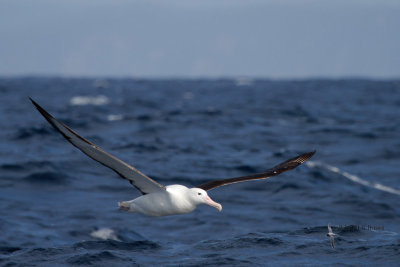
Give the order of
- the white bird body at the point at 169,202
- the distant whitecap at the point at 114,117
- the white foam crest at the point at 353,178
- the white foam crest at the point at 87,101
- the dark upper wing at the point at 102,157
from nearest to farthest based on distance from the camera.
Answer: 1. the dark upper wing at the point at 102,157
2. the white bird body at the point at 169,202
3. the white foam crest at the point at 353,178
4. the distant whitecap at the point at 114,117
5. the white foam crest at the point at 87,101

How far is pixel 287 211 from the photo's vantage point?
13.0 m

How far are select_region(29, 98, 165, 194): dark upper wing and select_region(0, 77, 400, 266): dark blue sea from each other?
1249 millimetres

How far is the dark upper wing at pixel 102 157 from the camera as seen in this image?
6.61 m

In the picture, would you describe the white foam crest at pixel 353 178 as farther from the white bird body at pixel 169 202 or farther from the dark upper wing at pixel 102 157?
the dark upper wing at pixel 102 157

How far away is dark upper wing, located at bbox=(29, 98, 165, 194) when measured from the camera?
6.61 metres

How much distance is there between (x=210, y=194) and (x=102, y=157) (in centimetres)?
714

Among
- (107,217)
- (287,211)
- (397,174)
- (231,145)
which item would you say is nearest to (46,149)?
(231,145)

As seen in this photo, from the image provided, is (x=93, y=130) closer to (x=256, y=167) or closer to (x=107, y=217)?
(x=256, y=167)

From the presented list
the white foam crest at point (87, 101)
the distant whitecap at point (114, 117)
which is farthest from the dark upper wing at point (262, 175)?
the white foam crest at point (87, 101)

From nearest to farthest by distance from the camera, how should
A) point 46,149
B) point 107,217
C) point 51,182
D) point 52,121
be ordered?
point 52,121, point 107,217, point 51,182, point 46,149

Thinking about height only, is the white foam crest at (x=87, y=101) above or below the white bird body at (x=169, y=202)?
above

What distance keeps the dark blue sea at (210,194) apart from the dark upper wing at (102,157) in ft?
4.10

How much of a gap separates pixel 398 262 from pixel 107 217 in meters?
5.76

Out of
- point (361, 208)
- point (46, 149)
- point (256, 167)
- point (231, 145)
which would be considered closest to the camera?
point (361, 208)
